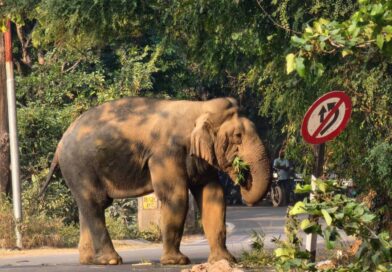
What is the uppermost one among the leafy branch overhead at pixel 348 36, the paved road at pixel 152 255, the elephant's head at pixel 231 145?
the leafy branch overhead at pixel 348 36

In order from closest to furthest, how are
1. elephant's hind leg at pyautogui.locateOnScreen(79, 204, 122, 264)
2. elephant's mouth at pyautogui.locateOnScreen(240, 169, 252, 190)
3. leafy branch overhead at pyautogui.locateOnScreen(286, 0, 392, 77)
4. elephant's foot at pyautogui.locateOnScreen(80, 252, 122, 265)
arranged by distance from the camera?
leafy branch overhead at pyautogui.locateOnScreen(286, 0, 392, 77)
elephant's mouth at pyautogui.locateOnScreen(240, 169, 252, 190)
elephant's foot at pyautogui.locateOnScreen(80, 252, 122, 265)
elephant's hind leg at pyautogui.locateOnScreen(79, 204, 122, 264)

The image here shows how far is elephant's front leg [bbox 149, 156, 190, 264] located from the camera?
61.2 ft

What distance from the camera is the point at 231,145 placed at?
18.8 m

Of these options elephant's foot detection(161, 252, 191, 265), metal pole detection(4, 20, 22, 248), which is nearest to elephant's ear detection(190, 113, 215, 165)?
elephant's foot detection(161, 252, 191, 265)

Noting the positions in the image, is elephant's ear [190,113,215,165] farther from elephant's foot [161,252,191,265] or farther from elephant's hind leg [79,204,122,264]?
elephant's hind leg [79,204,122,264]

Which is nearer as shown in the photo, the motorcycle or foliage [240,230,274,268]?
foliage [240,230,274,268]

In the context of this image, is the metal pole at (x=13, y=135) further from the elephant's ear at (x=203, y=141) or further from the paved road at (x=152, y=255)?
the elephant's ear at (x=203, y=141)

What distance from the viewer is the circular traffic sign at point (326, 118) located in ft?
48.3

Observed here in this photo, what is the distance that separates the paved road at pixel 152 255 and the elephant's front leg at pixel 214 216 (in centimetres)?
70

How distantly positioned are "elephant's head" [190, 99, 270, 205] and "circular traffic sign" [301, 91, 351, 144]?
3.86 m

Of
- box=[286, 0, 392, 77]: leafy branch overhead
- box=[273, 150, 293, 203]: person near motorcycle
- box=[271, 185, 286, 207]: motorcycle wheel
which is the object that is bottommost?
box=[271, 185, 286, 207]: motorcycle wheel

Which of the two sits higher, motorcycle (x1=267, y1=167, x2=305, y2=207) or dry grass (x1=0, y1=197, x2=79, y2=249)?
dry grass (x1=0, y1=197, x2=79, y2=249)

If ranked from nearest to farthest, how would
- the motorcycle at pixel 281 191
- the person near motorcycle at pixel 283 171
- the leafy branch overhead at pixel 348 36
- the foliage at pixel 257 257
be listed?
the leafy branch overhead at pixel 348 36 < the foliage at pixel 257 257 < the person near motorcycle at pixel 283 171 < the motorcycle at pixel 281 191

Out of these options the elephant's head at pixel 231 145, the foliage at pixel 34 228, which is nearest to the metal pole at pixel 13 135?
the foliage at pixel 34 228
